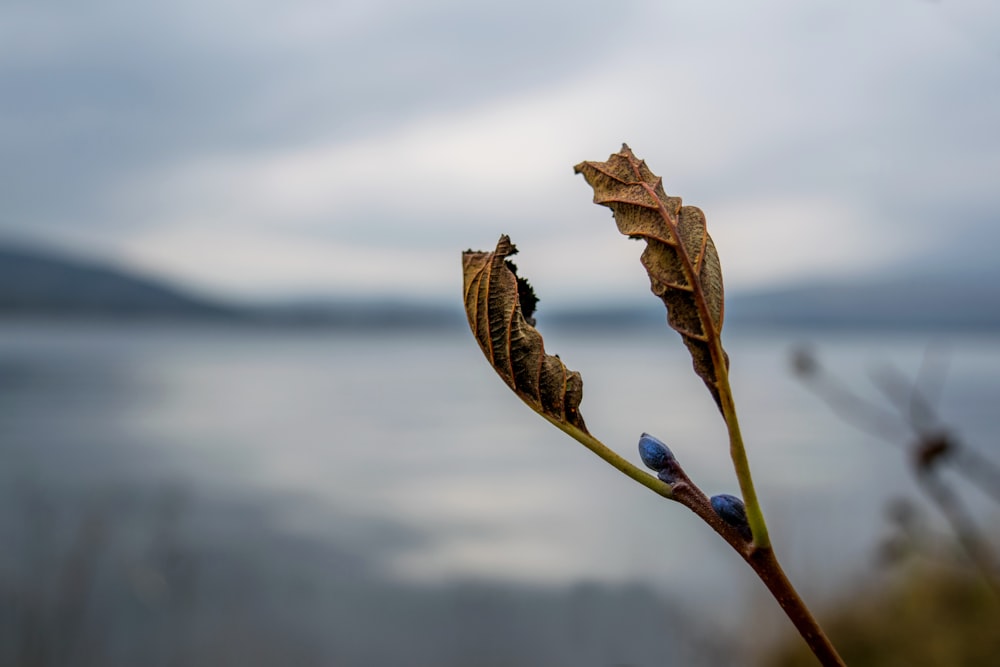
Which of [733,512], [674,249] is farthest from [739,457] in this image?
[674,249]

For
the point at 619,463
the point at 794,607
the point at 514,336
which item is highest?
the point at 514,336

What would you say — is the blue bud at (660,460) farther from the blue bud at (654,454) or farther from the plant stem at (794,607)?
the plant stem at (794,607)

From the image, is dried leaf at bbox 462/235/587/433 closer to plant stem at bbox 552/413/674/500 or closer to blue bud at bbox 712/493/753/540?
plant stem at bbox 552/413/674/500

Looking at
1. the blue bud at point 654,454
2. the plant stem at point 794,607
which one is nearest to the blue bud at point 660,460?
the blue bud at point 654,454

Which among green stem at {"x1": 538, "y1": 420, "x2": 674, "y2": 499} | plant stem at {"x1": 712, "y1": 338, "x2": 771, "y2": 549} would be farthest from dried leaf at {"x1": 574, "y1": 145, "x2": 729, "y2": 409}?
green stem at {"x1": 538, "y1": 420, "x2": 674, "y2": 499}

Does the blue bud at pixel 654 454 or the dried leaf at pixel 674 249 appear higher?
the dried leaf at pixel 674 249

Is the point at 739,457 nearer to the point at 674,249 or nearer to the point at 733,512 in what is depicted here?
the point at 733,512
